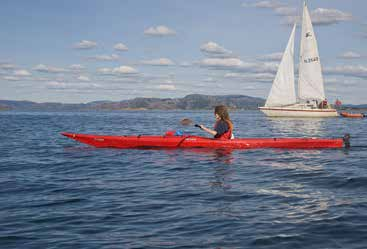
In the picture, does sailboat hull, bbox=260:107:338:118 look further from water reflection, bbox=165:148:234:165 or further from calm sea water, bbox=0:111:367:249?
calm sea water, bbox=0:111:367:249

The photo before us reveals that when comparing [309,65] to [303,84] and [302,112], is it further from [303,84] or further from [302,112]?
[302,112]

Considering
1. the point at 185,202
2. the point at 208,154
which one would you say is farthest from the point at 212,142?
the point at 185,202

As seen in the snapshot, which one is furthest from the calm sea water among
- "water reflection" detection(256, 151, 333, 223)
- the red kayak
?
the red kayak

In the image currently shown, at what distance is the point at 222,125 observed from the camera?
15188 millimetres

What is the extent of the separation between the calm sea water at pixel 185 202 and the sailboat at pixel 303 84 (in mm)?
39165

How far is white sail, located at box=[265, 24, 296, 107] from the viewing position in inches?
2023

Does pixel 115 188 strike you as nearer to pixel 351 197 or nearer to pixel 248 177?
pixel 248 177

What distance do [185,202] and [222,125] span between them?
7929 millimetres

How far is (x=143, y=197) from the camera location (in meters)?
8.01

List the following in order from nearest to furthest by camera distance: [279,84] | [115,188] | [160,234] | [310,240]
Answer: [310,240] < [160,234] < [115,188] < [279,84]

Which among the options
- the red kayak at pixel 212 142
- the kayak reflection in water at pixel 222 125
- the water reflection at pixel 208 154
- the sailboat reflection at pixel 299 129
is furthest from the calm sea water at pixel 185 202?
the sailboat reflection at pixel 299 129

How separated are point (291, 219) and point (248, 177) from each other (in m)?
3.95

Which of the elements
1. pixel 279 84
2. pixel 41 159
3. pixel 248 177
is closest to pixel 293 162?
pixel 248 177

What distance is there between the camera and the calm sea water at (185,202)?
A: 5492 millimetres
